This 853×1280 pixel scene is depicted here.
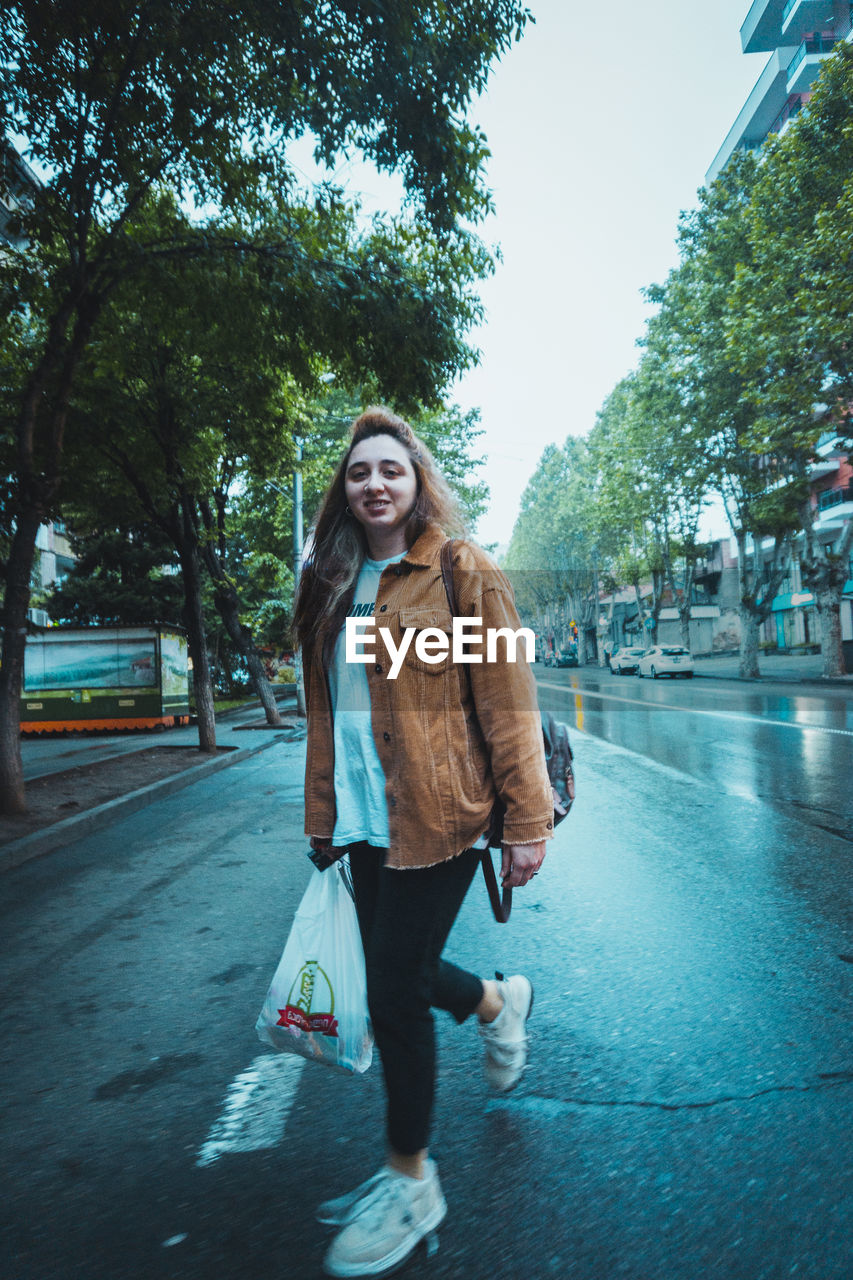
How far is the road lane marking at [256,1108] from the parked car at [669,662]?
3748 centimetres

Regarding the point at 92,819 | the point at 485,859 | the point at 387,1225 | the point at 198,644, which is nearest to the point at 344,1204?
the point at 387,1225

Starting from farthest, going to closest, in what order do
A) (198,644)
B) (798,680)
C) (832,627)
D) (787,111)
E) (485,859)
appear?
(787,111)
(798,680)
(832,627)
(198,644)
(485,859)

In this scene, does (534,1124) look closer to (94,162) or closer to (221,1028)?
(221,1028)

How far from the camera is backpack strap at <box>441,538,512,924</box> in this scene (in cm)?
223

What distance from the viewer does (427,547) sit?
7.61ft

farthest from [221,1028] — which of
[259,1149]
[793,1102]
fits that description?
[793,1102]

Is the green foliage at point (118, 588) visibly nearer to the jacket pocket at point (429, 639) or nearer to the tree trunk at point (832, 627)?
the tree trunk at point (832, 627)

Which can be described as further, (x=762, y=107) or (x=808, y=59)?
(x=762, y=107)

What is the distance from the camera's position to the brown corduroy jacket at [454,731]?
6.92 feet

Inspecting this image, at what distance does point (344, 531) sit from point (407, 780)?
0.73 meters

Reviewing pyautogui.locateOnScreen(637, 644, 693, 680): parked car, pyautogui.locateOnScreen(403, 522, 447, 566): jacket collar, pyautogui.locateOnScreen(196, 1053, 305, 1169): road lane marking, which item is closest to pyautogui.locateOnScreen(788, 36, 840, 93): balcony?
pyautogui.locateOnScreen(637, 644, 693, 680): parked car

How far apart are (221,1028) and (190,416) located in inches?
423

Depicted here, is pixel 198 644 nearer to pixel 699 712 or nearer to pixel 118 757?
pixel 118 757

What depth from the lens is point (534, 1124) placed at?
8.69 feet
